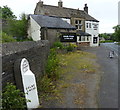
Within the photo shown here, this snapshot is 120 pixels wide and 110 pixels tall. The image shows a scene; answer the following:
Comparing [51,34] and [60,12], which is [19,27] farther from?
[60,12]

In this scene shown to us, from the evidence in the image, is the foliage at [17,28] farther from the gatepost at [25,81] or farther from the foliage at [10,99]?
the foliage at [10,99]

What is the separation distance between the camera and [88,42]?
35031 mm

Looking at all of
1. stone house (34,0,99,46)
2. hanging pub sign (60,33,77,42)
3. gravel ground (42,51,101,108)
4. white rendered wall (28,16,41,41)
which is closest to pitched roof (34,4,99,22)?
stone house (34,0,99,46)

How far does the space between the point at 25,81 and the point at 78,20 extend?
103ft

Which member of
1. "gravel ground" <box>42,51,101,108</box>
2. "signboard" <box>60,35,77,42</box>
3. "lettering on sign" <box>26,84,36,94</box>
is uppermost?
"signboard" <box>60,35,77,42</box>

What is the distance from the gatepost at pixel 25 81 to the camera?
498 cm

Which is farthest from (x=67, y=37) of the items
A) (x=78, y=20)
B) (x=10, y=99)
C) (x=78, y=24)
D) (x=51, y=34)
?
(x=10, y=99)

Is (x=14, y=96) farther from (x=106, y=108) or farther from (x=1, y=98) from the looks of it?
(x=106, y=108)

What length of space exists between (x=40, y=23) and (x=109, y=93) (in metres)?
16.7

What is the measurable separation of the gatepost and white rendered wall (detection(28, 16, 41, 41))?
1630 cm

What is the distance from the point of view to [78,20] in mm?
34750

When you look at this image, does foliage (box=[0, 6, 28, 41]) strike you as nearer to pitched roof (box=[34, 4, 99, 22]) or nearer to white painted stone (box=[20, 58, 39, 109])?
pitched roof (box=[34, 4, 99, 22])

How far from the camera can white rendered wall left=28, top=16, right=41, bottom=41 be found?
2144cm

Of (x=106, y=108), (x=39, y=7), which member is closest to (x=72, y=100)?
(x=106, y=108)
